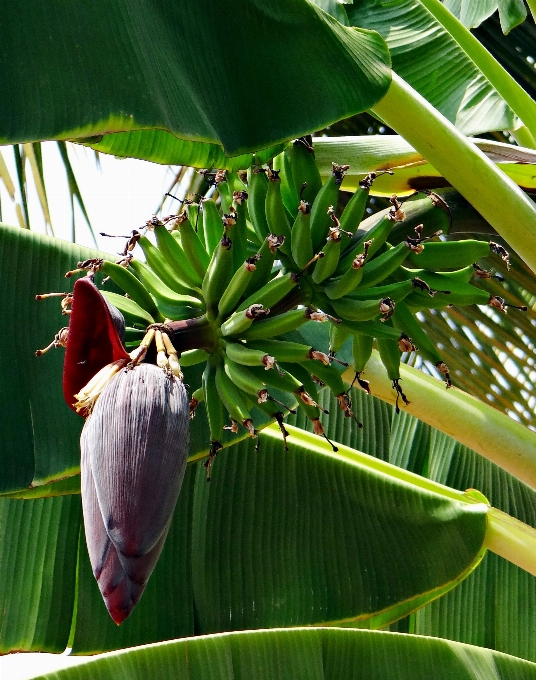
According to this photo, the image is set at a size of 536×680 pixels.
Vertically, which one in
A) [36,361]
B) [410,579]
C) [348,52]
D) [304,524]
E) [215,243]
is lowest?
[410,579]

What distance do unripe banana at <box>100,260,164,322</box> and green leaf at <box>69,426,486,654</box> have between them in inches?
22.5

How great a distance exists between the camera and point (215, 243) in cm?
115

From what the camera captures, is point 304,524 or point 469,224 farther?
point 304,524

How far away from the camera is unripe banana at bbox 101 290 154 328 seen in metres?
1.01

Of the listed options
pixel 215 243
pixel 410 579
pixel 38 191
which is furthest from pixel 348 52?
pixel 38 191

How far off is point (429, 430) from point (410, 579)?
1.40 feet

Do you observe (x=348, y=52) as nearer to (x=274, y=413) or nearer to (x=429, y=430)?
(x=274, y=413)

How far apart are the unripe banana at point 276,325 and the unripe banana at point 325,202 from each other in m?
0.16

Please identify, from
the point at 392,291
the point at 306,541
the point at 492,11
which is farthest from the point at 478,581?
the point at 492,11

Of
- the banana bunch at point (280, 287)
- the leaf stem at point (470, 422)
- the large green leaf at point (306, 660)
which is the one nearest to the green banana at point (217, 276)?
the banana bunch at point (280, 287)

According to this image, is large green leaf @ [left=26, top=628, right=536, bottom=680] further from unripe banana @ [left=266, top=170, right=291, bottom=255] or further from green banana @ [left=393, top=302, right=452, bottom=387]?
unripe banana @ [left=266, top=170, right=291, bottom=255]

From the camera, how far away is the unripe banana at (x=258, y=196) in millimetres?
1136

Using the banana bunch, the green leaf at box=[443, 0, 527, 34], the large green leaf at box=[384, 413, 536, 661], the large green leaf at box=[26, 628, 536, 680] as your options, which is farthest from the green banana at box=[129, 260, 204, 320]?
the green leaf at box=[443, 0, 527, 34]

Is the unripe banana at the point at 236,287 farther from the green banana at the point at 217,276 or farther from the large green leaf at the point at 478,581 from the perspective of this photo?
the large green leaf at the point at 478,581
